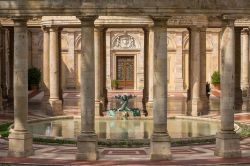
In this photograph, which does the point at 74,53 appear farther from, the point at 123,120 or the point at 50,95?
the point at 123,120

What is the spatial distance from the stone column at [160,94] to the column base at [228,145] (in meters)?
2.25

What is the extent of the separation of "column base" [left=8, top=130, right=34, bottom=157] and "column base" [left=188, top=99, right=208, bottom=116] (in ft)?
59.3

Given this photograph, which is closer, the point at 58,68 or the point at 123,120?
the point at 123,120

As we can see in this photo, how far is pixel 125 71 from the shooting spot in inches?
2549

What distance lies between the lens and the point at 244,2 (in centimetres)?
2255

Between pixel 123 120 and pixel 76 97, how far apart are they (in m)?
20.1

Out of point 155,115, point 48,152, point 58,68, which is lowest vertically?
point 48,152

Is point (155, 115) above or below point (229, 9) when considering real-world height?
below

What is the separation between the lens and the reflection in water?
28.8 m

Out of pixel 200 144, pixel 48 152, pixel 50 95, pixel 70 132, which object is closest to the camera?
pixel 48 152

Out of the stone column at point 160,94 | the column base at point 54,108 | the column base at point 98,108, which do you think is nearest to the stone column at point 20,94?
the stone column at point 160,94

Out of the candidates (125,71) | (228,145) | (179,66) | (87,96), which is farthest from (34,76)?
(228,145)

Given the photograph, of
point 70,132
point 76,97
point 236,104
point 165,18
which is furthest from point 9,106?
point 165,18

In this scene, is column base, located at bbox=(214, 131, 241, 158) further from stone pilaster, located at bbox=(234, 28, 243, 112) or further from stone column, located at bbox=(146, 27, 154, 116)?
stone pilaster, located at bbox=(234, 28, 243, 112)
